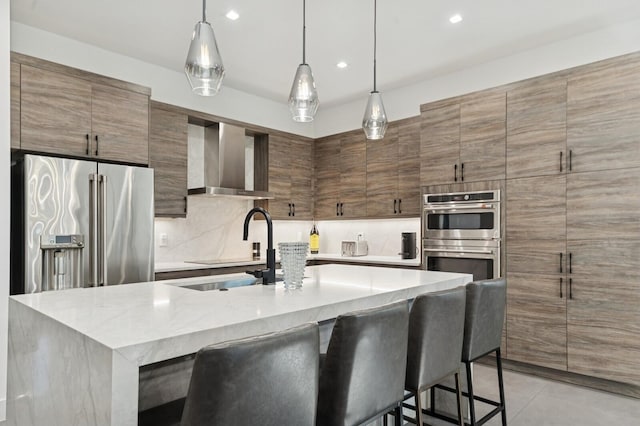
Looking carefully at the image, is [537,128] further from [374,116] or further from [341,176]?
[341,176]

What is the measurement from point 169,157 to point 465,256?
3009 mm

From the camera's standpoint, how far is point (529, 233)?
11.3 ft

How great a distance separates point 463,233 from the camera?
12.5 feet

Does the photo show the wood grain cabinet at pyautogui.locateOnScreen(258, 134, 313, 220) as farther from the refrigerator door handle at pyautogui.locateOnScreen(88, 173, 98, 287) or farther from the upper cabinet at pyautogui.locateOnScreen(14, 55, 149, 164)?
the refrigerator door handle at pyautogui.locateOnScreen(88, 173, 98, 287)

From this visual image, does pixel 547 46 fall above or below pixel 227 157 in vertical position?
above

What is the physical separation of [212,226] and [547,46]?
386 cm

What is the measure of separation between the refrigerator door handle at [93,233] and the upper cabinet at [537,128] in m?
3.43

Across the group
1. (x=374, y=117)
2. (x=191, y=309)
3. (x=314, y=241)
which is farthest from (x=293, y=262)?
(x=314, y=241)

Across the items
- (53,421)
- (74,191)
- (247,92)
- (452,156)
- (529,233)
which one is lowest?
(53,421)

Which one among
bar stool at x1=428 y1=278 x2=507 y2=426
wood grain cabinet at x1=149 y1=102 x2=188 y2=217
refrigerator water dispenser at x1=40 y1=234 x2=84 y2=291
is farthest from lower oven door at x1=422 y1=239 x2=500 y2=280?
refrigerator water dispenser at x1=40 y1=234 x2=84 y2=291

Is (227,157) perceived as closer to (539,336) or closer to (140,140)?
(140,140)

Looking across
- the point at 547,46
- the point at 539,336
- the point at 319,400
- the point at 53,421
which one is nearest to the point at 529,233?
the point at 539,336

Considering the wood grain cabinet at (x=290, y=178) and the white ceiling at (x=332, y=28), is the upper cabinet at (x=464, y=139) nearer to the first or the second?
the white ceiling at (x=332, y=28)

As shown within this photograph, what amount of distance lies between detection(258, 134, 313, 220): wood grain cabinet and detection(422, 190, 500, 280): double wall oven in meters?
1.78
